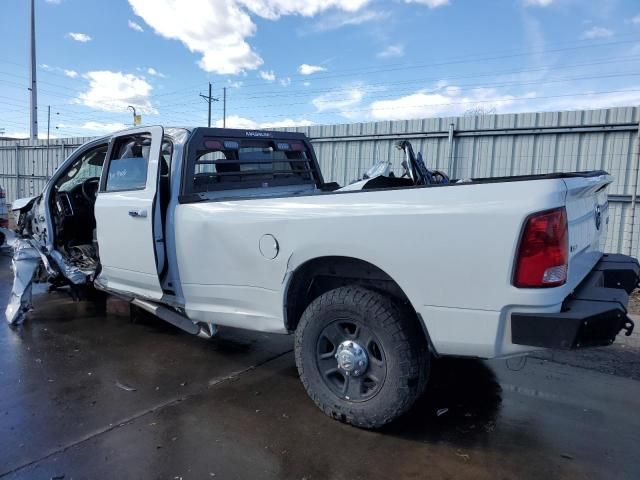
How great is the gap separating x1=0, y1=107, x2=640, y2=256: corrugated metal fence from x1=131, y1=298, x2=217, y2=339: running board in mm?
6029

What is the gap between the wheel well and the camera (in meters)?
3.03

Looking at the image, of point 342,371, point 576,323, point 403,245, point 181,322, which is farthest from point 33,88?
point 576,323

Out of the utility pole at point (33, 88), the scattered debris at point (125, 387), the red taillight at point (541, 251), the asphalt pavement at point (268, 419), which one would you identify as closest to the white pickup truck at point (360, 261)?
the red taillight at point (541, 251)

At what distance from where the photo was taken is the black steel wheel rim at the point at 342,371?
2.96 metres

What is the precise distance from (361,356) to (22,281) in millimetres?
4119

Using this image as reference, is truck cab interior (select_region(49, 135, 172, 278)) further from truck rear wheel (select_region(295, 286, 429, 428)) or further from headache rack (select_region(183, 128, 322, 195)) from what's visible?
truck rear wheel (select_region(295, 286, 429, 428))

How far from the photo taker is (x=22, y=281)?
5.19m

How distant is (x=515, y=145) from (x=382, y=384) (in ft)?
21.0

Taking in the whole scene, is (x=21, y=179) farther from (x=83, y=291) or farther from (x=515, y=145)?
(x=515, y=145)

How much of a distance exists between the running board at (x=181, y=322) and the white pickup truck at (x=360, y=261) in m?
0.02

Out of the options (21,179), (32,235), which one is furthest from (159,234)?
(21,179)

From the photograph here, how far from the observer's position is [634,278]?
339 cm

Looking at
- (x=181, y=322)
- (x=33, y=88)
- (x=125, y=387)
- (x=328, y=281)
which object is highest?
(x=33, y=88)

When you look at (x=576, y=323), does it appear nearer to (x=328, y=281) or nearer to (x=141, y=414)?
(x=328, y=281)
